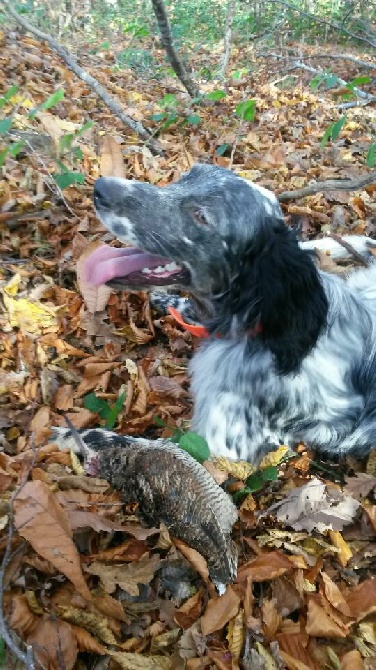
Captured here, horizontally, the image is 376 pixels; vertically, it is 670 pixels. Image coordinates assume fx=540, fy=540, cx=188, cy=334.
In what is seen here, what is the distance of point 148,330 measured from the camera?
3.97 m

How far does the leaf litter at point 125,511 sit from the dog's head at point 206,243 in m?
0.78

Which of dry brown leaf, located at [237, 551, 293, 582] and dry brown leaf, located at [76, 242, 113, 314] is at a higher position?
dry brown leaf, located at [76, 242, 113, 314]

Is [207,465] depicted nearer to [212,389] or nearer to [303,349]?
[212,389]

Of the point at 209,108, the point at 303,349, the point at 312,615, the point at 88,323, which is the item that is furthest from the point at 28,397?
the point at 209,108

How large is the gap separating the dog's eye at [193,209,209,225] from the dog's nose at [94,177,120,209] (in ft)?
1.46

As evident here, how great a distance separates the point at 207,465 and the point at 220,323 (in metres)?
0.82

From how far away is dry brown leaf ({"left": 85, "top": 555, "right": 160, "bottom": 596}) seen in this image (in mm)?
2340

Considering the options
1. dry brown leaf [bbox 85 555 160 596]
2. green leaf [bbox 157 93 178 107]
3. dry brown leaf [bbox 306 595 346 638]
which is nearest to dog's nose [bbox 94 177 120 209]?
dry brown leaf [bbox 85 555 160 596]

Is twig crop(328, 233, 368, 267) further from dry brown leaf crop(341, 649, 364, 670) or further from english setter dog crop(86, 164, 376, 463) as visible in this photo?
dry brown leaf crop(341, 649, 364, 670)

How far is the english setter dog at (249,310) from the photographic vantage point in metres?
2.87

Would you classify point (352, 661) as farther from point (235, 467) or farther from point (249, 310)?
point (249, 310)

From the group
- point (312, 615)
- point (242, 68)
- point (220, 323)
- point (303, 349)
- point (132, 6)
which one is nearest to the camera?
point (312, 615)

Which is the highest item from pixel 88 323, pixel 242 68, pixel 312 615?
pixel 242 68

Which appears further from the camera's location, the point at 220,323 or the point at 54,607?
the point at 220,323
